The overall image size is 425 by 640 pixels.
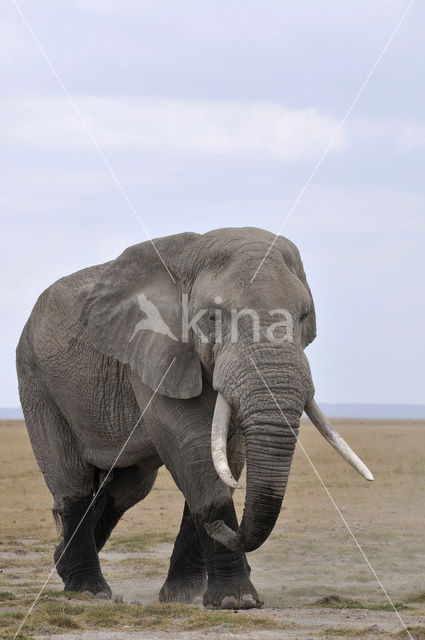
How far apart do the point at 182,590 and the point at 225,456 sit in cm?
241

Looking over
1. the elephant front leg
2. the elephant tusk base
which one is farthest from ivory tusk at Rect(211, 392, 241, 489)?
the elephant front leg

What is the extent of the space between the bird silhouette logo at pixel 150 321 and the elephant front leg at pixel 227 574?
147 centimetres

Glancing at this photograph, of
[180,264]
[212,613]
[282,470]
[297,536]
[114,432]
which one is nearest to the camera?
[282,470]

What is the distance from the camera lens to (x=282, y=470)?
878 centimetres

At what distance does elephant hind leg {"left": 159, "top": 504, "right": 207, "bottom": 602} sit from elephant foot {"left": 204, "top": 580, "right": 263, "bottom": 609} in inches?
48.8

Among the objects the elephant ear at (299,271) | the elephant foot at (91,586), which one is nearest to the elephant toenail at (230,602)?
the elephant ear at (299,271)

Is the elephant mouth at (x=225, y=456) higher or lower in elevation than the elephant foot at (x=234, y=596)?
higher

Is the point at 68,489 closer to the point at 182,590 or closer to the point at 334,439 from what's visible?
the point at 182,590

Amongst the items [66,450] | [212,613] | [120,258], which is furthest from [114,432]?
[212,613]

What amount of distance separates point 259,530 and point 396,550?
19.2 feet

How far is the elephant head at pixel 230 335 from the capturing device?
879 cm

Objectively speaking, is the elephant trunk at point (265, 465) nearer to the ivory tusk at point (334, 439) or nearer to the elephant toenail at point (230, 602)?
the ivory tusk at point (334, 439)

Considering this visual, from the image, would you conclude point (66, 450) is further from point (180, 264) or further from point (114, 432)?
point (180, 264)

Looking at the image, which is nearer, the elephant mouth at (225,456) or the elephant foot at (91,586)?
the elephant mouth at (225,456)
